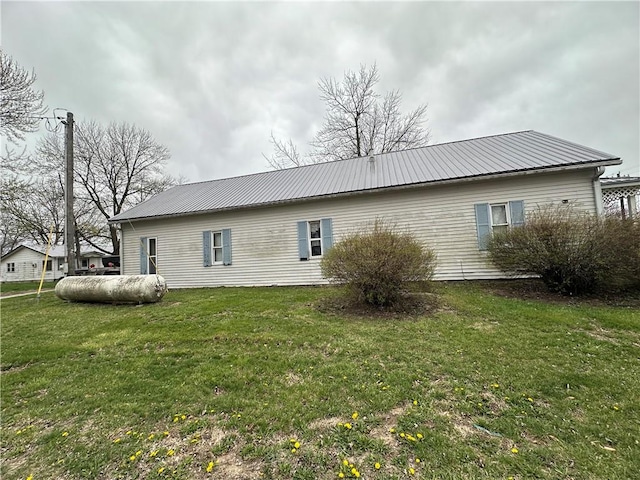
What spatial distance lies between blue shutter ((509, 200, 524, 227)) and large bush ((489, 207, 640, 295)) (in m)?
1.63

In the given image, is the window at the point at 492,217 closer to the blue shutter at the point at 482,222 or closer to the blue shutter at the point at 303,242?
the blue shutter at the point at 482,222

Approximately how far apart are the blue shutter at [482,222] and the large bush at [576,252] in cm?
192

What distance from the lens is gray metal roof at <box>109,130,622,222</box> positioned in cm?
980

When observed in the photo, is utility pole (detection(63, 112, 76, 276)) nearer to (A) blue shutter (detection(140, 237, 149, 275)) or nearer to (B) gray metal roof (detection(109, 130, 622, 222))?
(B) gray metal roof (detection(109, 130, 622, 222))

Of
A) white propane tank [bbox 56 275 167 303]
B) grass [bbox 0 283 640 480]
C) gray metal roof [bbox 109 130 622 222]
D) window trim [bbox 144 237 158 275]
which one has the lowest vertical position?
grass [bbox 0 283 640 480]

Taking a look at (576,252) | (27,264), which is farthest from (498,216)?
(27,264)

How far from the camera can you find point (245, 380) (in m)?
3.71

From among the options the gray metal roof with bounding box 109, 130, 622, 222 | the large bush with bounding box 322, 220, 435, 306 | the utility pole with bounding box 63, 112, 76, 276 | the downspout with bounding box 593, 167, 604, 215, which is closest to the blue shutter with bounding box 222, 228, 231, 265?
the gray metal roof with bounding box 109, 130, 622, 222

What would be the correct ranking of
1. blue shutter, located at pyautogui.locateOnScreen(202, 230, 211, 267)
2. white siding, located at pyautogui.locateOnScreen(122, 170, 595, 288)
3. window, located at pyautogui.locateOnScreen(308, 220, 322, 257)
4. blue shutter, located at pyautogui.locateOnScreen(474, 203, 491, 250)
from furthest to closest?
blue shutter, located at pyautogui.locateOnScreen(202, 230, 211, 267), window, located at pyautogui.locateOnScreen(308, 220, 322, 257), blue shutter, located at pyautogui.locateOnScreen(474, 203, 491, 250), white siding, located at pyautogui.locateOnScreen(122, 170, 595, 288)

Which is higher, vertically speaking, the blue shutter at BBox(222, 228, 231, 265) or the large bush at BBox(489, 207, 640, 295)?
the blue shutter at BBox(222, 228, 231, 265)

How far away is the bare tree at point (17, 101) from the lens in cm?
1201

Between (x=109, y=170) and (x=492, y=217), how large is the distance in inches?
1140

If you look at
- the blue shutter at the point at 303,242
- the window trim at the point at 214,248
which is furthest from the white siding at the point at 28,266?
the blue shutter at the point at 303,242

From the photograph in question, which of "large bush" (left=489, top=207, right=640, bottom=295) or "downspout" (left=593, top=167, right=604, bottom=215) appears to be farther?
"downspout" (left=593, top=167, right=604, bottom=215)
